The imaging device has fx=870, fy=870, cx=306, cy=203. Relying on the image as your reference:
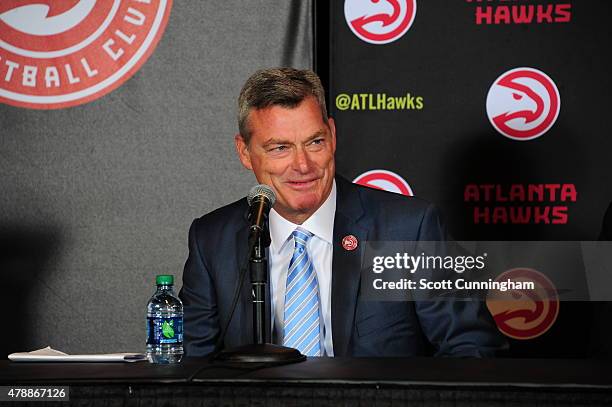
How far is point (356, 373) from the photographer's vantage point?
1.49m

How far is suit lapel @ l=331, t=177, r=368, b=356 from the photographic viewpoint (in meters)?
2.41

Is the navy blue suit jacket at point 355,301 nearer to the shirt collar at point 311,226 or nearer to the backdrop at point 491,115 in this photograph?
the shirt collar at point 311,226

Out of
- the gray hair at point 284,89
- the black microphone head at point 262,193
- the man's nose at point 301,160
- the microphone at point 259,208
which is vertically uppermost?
the gray hair at point 284,89

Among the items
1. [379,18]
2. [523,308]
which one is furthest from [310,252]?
[379,18]

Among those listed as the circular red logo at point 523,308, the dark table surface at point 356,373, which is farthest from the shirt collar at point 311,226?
the dark table surface at point 356,373

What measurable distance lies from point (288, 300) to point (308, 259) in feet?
0.46

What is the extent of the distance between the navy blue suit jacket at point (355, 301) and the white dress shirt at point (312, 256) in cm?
3

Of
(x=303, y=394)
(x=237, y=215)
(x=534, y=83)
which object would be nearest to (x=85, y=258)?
(x=237, y=215)

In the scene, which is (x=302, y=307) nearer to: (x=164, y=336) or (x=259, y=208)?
(x=164, y=336)

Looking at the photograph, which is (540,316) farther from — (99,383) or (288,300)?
(99,383)

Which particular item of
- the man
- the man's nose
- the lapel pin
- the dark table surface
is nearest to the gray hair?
the man

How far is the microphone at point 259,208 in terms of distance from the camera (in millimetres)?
1659

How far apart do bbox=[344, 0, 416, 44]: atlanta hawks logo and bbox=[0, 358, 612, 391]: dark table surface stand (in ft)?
5.21

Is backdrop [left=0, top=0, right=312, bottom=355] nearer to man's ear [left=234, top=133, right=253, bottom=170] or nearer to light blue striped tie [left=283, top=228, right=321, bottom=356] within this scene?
man's ear [left=234, top=133, right=253, bottom=170]
